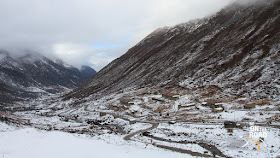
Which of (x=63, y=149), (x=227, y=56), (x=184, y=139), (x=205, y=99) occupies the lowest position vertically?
(x=63, y=149)

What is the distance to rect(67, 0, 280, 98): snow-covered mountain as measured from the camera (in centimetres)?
7606

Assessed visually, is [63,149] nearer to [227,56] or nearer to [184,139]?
[184,139]

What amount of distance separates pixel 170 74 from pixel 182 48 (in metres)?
35.3

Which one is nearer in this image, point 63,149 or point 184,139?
point 63,149

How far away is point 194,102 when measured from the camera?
71312 millimetres

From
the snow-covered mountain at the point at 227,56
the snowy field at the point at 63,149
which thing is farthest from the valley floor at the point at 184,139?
the snow-covered mountain at the point at 227,56

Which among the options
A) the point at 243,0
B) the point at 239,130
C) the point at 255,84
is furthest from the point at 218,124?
the point at 243,0

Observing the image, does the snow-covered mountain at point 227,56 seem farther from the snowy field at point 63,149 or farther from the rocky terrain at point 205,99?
the snowy field at point 63,149

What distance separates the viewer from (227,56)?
10075 centimetres

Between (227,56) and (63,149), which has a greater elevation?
(227,56)

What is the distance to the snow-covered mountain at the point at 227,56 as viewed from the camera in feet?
250

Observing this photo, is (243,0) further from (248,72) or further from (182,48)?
(248,72)

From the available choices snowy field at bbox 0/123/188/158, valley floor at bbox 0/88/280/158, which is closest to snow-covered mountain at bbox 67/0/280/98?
valley floor at bbox 0/88/280/158

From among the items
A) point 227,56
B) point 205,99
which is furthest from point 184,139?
point 227,56
